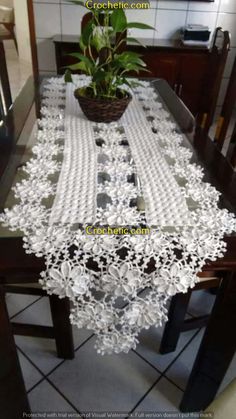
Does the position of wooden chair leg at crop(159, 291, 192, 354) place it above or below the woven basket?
below

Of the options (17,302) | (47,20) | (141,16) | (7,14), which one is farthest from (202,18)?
(7,14)

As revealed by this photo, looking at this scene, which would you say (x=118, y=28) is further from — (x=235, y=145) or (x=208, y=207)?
(x=208, y=207)

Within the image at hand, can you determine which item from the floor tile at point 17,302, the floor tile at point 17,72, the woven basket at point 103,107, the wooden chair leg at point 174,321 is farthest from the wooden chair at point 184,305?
the floor tile at point 17,72

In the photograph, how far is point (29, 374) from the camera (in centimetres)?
109

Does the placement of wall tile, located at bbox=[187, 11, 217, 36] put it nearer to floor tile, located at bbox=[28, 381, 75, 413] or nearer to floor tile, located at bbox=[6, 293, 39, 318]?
floor tile, located at bbox=[6, 293, 39, 318]

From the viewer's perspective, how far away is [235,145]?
3.53 feet

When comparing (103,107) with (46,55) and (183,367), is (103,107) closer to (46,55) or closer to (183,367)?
(183,367)

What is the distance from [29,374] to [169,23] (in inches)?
114

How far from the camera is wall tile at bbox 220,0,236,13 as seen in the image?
2.68 metres

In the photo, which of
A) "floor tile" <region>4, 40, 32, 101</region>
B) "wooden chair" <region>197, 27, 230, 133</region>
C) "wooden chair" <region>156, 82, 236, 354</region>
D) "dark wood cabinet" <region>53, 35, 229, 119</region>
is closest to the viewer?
"wooden chair" <region>156, 82, 236, 354</region>

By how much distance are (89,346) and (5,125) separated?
0.89 metres

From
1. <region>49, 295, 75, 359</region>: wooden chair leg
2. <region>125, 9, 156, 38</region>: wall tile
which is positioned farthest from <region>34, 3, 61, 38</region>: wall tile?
<region>49, 295, 75, 359</region>: wooden chair leg

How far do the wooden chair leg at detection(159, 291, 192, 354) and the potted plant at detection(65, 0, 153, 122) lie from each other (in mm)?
679

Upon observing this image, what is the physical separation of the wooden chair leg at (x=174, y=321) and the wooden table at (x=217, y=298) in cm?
18
